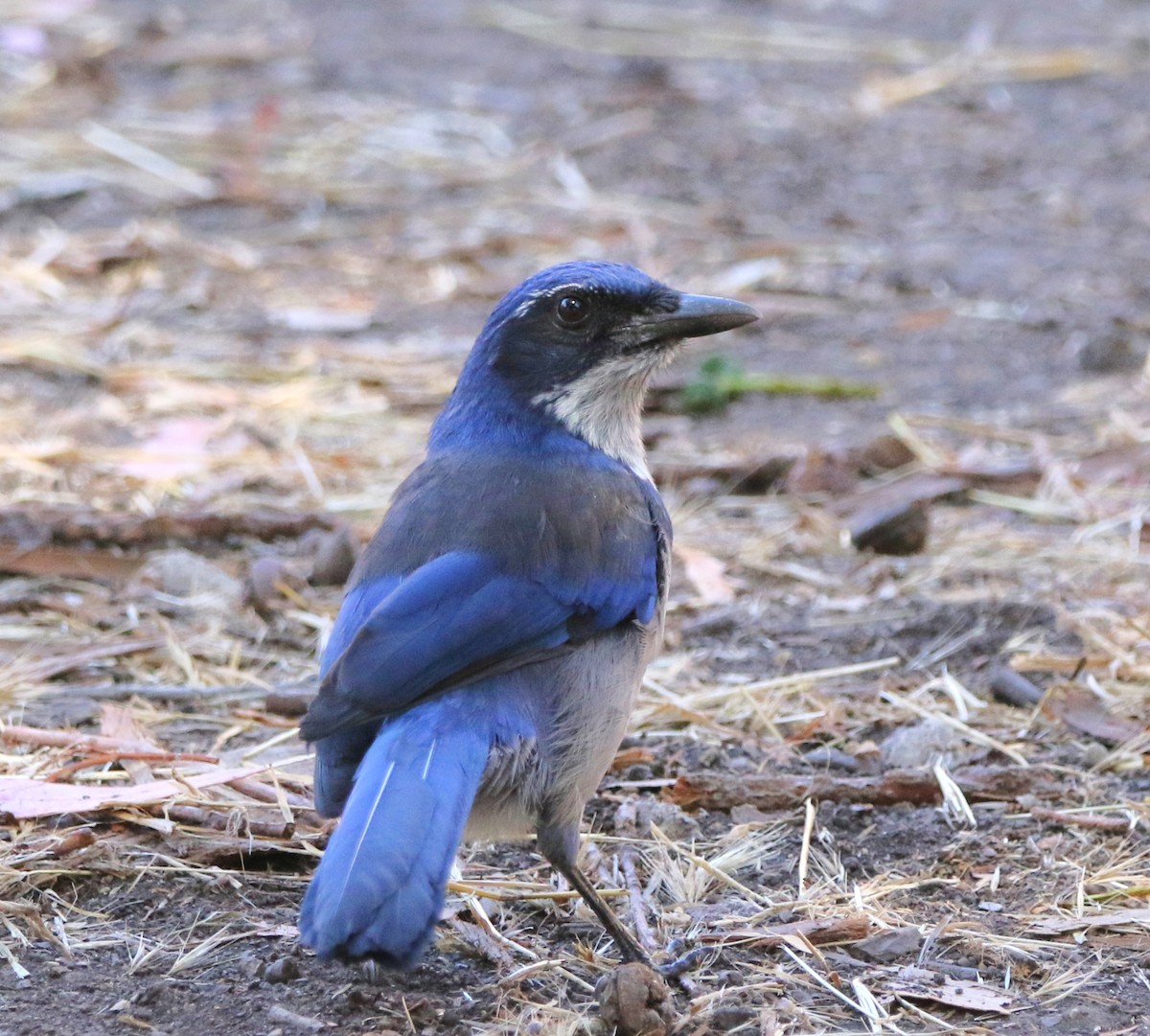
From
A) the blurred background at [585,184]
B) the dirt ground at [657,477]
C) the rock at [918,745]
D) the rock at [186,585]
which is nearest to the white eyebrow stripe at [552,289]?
the dirt ground at [657,477]

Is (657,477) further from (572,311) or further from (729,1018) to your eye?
(729,1018)

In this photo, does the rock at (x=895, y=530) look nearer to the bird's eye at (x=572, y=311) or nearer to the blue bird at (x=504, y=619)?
the blue bird at (x=504, y=619)

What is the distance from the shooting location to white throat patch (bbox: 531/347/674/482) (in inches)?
176

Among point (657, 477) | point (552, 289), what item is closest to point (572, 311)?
point (552, 289)

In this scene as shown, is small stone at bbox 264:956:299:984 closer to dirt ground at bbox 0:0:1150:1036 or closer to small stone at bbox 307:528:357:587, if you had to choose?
dirt ground at bbox 0:0:1150:1036

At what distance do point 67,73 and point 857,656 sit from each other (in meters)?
8.80

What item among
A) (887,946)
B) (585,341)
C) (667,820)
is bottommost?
(667,820)

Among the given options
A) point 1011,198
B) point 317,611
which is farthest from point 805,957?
point 1011,198

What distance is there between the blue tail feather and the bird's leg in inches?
15.3

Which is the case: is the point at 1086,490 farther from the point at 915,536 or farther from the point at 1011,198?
the point at 1011,198

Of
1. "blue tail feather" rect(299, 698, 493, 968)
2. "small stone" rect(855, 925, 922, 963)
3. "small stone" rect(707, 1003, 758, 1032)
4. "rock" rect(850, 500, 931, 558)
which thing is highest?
"blue tail feather" rect(299, 698, 493, 968)

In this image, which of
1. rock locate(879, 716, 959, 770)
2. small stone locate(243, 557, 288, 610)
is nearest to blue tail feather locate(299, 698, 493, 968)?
rock locate(879, 716, 959, 770)

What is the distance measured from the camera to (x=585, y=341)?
4523 millimetres

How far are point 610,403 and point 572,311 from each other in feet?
0.85
